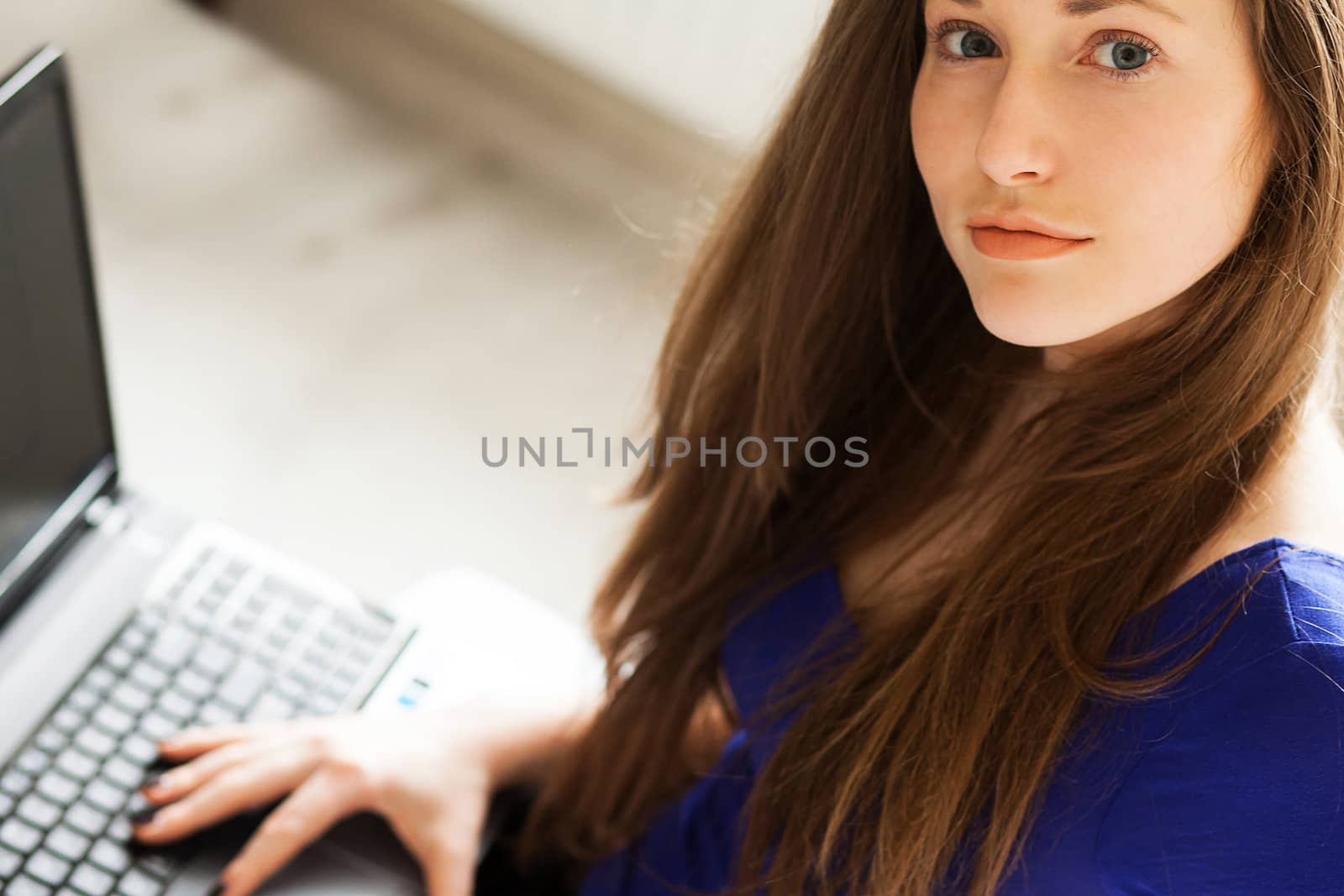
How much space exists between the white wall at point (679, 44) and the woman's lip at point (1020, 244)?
0.87 meters

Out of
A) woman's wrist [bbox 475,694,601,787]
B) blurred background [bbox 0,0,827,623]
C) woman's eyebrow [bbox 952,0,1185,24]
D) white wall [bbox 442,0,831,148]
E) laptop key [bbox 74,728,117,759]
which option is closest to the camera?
woman's eyebrow [bbox 952,0,1185,24]

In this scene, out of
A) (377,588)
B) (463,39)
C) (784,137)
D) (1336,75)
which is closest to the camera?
(1336,75)

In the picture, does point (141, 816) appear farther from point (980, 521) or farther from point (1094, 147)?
point (1094, 147)

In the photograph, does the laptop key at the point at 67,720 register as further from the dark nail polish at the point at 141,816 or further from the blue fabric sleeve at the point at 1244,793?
the blue fabric sleeve at the point at 1244,793

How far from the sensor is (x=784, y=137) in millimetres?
812

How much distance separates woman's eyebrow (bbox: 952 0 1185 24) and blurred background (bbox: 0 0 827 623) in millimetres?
533

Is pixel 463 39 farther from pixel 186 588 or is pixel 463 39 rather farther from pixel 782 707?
pixel 782 707

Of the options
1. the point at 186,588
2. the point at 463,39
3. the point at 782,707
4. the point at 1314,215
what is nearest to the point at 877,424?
the point at 782,707

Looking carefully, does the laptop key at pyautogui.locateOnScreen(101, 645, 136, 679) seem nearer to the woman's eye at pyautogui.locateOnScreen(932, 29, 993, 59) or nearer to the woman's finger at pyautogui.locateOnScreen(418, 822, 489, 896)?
the woman's finger at pyautogui.locateOnScreen(418, 822, 489, 896)

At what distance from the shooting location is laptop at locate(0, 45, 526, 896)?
2.54ft

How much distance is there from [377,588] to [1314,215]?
94 centimetres

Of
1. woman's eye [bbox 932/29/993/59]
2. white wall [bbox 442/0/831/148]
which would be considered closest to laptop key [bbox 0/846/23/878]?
woman's eye [bbox 932/29/993/59]

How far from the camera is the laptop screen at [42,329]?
0.73 m

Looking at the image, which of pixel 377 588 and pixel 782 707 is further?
pixel 377 588
